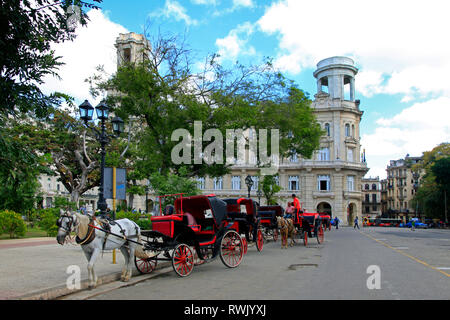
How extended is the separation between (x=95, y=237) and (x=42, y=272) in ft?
8.18

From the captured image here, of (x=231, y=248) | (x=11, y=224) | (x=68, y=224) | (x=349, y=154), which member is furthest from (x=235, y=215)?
(x=349, y=154)

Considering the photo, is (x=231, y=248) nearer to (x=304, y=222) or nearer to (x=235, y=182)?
(x=304, y=222)

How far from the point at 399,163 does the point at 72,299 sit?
4533 inches

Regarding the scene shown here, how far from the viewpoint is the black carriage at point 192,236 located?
9281mm

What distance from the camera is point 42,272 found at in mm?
9359

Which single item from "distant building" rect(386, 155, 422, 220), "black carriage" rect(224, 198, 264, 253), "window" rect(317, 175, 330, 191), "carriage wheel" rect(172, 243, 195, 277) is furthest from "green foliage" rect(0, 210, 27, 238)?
"distant building" rect(386, 155, 422, 220)

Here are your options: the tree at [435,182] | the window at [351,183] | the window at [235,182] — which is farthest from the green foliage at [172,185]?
the tree at [435,182]

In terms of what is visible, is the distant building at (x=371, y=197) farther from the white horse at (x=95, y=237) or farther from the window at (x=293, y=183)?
the white horse at (x=95, y=237)

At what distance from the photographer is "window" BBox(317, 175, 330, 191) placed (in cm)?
5781

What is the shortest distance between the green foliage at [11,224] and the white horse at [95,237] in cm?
1322

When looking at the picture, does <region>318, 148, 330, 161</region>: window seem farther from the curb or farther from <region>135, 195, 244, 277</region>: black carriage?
the curb

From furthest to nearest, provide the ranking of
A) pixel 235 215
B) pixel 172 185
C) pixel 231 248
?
pixel 172 185, pixel 235 215, pixel 231 248

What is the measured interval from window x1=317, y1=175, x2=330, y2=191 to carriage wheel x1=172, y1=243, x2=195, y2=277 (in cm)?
5088
